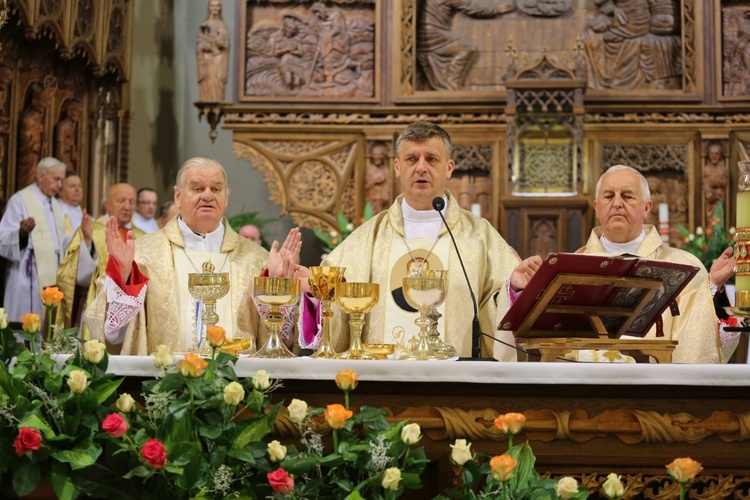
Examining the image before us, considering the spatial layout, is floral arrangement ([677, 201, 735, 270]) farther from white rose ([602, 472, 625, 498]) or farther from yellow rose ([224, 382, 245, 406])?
yellow rose ([224, 382, 245, 406])

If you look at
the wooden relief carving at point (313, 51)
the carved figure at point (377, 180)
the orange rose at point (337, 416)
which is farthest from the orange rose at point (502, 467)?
the wooden relief carving at point (313, 51)

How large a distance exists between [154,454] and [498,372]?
95 centimetres

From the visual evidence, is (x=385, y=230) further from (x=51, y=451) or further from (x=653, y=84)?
(x=653, y=84)

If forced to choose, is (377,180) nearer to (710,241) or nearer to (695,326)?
(710,241)

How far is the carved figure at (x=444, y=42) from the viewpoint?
9766 millimetres

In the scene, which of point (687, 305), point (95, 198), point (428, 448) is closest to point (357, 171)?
point (95, 198)

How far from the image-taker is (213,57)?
378 inches

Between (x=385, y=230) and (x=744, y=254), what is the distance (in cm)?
204

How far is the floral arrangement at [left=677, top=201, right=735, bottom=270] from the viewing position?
8.28m

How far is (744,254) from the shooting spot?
3273mm

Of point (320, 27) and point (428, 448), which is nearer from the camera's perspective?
point (428, 448)

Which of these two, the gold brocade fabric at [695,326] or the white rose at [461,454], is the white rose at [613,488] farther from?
the gold brocade fabric at [695,326]

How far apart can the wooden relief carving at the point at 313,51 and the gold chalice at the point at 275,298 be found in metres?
6.09

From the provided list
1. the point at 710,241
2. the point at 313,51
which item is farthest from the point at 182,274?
the point at 313,51
